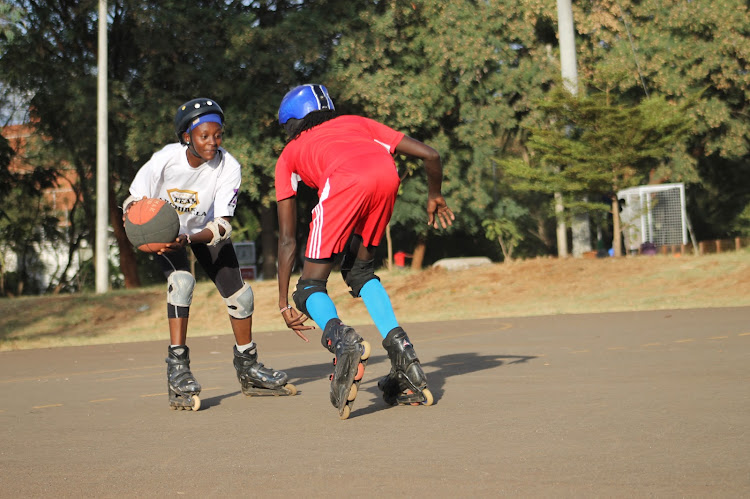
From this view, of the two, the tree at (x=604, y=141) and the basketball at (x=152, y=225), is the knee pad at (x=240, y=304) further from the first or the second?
the tree at (x=604, y=141)

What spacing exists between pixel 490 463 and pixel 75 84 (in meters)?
22.9

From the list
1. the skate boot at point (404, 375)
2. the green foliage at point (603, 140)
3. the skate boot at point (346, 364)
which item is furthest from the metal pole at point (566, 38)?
the skate boot at point (346, 364)

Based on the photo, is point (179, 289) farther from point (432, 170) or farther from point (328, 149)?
point (432, 170)

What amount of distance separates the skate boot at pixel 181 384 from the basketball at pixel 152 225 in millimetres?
728

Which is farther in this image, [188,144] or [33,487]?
[188,144]

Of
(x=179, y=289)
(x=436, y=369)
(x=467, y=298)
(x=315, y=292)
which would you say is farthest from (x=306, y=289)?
(x=467, y=298)

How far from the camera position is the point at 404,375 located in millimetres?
5414

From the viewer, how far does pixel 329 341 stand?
5129mm

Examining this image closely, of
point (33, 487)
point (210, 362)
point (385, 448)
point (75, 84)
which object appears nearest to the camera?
point (33, 487)

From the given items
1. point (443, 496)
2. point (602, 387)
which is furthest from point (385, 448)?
point (602, 387)

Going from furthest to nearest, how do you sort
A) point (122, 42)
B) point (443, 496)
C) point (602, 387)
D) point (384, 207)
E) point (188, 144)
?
point (122, 42), point (188, 144), point (602, 387), point (384, 207), point (443, 496)

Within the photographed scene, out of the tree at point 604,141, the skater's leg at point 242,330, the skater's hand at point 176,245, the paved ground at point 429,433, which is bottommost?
the paved ground at point 429,433

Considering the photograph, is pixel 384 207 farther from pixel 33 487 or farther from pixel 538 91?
pixel 538 91

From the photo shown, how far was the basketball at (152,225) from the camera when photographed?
589cm
